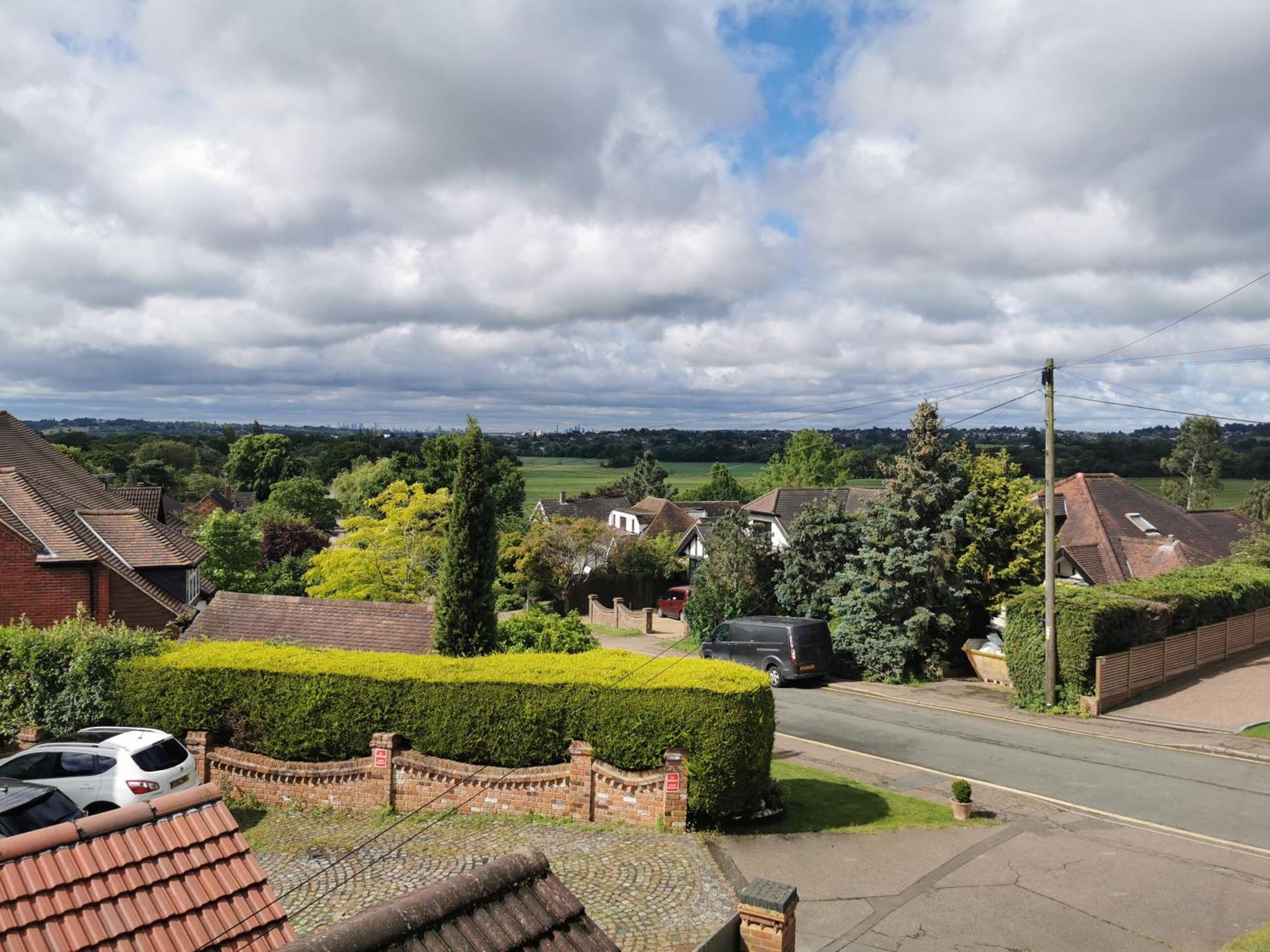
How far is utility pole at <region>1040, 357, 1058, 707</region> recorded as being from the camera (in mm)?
21953

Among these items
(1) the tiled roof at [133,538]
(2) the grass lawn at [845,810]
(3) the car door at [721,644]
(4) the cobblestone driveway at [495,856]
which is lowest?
(3) the car door at [721,644]

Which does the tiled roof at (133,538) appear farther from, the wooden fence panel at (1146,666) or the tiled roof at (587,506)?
the tiled roof at (587,506)

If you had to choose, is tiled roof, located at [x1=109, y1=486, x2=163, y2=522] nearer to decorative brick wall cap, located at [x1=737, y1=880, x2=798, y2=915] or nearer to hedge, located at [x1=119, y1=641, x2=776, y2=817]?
hedge, located at [x1=119, y1=641, x2=776, y2=817]

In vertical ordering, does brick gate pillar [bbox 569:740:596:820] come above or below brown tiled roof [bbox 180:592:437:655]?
below

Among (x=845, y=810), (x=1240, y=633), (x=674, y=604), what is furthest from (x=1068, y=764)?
(x=674, y=604)

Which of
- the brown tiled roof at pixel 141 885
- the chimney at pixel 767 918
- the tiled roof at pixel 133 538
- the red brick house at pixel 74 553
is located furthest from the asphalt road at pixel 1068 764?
the tiled roof at pixel 133 538

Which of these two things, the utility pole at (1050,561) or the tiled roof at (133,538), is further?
the tiled roof at (133,538)

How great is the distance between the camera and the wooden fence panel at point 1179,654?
23.9m

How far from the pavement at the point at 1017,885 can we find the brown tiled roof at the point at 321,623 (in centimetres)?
1029

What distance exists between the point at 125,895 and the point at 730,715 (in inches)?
368

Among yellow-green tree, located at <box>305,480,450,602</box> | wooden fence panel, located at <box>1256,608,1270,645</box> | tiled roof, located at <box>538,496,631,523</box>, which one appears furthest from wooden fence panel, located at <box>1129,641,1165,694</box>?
tiled roof, located at <box>538,496,631,523</box>

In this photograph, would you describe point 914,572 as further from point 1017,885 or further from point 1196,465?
point 1196,465

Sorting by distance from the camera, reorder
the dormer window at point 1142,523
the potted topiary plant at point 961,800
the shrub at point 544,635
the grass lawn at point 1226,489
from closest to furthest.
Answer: the potted topiary plant at point 961,800, the shrub at point 544,635, the dormer window at point 1142,523, the grass lawn at point 1226,489

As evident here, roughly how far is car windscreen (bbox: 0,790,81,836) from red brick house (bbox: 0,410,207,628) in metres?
10.4
